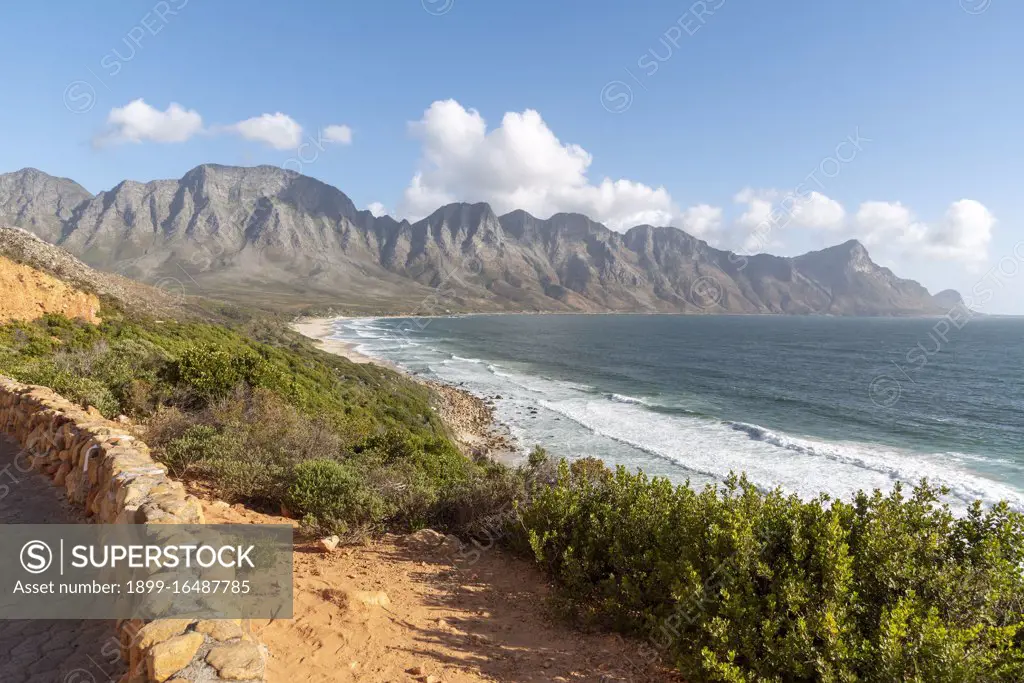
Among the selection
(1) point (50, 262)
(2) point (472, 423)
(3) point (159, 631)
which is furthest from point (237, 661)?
(2) point (472, 423)

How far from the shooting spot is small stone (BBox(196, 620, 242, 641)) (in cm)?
340

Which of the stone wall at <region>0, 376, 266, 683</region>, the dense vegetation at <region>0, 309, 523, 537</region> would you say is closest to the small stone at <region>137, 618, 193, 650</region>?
the stone wall at <region>0, 376, 266, 683</region>

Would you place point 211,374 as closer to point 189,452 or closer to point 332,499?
point 189,452

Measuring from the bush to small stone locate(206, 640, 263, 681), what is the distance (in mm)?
3510

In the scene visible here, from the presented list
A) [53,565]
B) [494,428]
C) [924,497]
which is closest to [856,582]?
[924,497]

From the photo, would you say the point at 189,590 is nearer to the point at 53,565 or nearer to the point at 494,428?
the point at 53,565

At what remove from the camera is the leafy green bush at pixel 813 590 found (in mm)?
3672

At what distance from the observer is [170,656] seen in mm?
3123

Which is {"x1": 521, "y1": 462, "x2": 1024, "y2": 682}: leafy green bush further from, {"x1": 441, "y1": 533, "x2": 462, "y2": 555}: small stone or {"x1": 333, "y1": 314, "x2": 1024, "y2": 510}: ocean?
{"x1": 333, "y1": 314, "x2": 1024, "y2": 510}: ocean

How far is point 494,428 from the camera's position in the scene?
3231cm

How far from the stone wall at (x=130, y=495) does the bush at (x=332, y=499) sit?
5.73ft

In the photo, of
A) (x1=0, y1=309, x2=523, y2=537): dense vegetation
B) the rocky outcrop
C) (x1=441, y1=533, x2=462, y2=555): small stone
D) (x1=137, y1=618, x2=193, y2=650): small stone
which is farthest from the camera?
the rocky outcrop

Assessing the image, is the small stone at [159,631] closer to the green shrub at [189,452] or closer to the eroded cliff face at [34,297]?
the green shrub at [189,452]

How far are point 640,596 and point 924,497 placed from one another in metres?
3.30
